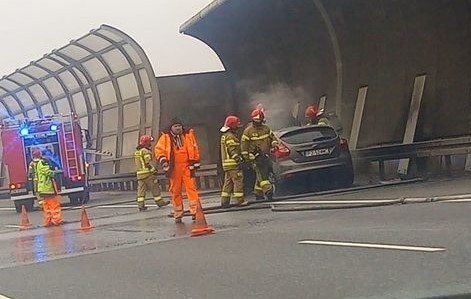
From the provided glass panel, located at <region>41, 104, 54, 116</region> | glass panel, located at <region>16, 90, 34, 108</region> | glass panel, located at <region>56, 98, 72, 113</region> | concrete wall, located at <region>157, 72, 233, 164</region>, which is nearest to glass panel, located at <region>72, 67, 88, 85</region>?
glass panel, located at <region>56, 98, 72, 113</region>

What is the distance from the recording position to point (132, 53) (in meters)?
28.5

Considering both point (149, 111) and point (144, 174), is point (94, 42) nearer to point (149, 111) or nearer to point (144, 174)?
point (149, 111)

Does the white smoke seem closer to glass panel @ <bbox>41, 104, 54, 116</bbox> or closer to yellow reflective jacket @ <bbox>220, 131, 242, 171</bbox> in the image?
glass panel @ <bbox>41, 104, 54, 116</bbox>

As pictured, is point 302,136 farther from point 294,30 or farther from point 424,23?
point 294,30

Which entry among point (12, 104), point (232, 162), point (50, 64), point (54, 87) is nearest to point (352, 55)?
point (232, 162)

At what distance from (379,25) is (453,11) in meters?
2.62

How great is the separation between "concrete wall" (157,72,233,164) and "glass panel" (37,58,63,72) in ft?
12.6

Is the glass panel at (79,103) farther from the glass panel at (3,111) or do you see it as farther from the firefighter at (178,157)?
the firefighter at (178,157)

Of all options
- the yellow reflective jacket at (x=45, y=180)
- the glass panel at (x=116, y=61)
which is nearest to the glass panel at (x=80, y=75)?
the glass panel at (x=116, y=61)

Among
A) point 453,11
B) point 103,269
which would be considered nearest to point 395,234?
point 103,269

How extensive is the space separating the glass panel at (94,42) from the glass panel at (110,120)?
4.33 meters

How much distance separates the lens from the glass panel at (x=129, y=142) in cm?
3161

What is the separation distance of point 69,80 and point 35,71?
1.27m

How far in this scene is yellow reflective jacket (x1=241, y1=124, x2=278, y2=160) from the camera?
16.3 metres
